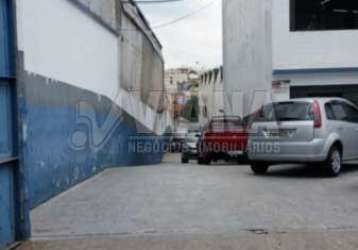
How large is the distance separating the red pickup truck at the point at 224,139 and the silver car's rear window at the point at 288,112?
15.5 ft

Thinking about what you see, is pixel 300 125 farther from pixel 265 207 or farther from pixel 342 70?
pixel 342 70

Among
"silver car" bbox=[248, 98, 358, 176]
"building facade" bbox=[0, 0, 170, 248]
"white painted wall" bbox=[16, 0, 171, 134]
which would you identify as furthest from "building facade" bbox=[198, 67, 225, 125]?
"silver car" bbox=[248, 98, 358, 176]

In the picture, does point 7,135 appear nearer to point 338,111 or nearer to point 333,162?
point 333,162

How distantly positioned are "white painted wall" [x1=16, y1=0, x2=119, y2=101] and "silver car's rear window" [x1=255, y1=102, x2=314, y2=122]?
421 cm

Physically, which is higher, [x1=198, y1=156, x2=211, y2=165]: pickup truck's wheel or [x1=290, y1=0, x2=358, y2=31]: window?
[x1=290, y1=0, x2=358, y2=31]: window

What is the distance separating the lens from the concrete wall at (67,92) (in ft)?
27.3

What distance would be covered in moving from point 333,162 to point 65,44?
19.9ft

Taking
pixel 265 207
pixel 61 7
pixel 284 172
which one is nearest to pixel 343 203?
pixel 265 207

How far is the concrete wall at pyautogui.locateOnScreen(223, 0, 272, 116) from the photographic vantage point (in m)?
19.4

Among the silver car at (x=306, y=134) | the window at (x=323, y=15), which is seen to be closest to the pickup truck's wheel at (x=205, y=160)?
the window at (x=323, y=15)

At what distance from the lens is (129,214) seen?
7707 mm

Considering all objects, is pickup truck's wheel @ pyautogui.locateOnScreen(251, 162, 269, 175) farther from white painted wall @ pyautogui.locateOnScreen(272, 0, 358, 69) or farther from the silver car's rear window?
white painted wall @ pyautogui.locateOnScreen(272, 0, 358, 69)

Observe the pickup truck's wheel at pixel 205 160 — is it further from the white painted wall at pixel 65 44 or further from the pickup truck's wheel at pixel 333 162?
the pickup truck's wheel at pixel 333 162

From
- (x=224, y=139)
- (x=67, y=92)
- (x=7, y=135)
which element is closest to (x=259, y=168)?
(x=224, y=139)
